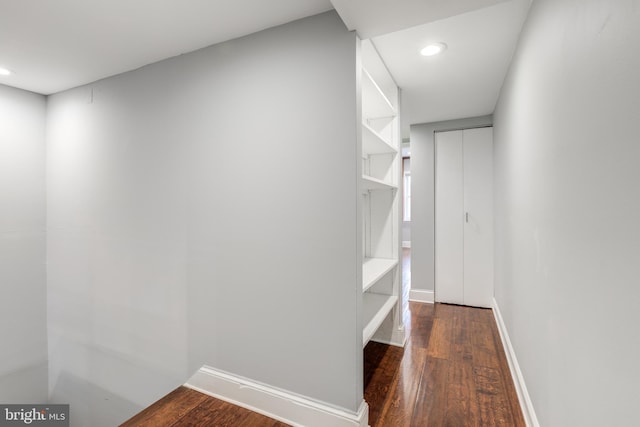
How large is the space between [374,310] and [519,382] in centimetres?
102

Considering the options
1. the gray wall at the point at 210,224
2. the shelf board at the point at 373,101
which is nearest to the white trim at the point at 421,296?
the shelf board at the point at 373,101

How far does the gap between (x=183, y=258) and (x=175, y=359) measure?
76cm

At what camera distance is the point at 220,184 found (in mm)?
2033

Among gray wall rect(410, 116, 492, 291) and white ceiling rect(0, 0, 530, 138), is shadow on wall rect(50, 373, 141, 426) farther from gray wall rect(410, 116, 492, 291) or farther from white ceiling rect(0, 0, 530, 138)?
gray wall rect(410, 116, 492, 291)

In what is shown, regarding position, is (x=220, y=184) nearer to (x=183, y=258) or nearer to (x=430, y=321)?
(x=183, y=258)

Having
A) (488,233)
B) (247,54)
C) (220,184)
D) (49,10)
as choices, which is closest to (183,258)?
(220,184)

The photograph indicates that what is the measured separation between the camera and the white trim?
Answer: 394 cm

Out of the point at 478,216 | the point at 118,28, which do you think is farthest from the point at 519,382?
the point at 118,28

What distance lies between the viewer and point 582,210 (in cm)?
99

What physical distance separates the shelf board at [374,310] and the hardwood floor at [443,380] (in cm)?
44

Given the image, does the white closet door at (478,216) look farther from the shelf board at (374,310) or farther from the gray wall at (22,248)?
the gray wall at (22,248)

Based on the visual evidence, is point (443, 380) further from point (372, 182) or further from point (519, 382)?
point (372, 182)

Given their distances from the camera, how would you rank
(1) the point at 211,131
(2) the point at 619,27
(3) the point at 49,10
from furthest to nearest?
(1) the point at 211,131, (3) the point at 49,10, (2) the point at 619,27

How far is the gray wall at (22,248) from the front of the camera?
108 inches
